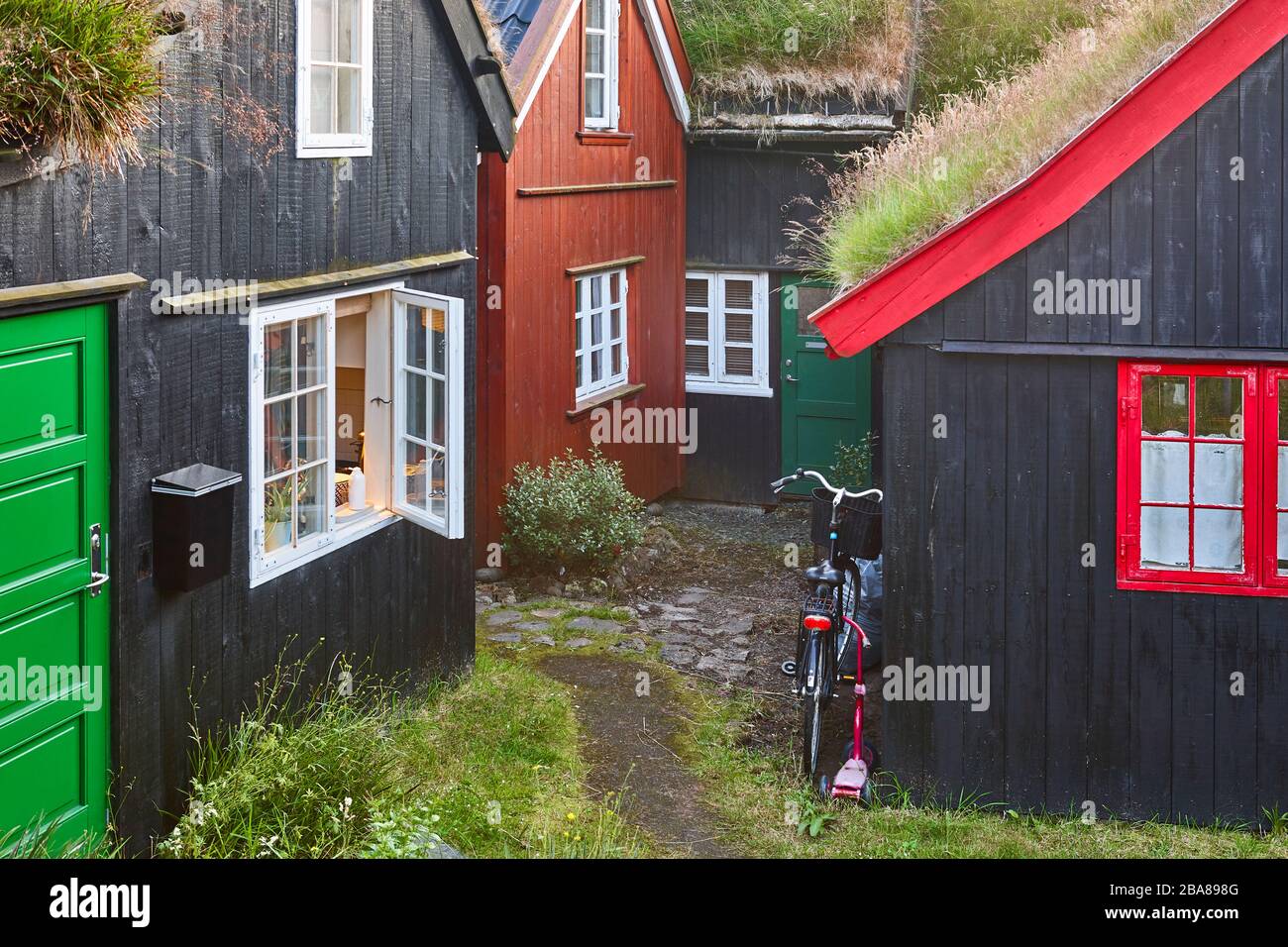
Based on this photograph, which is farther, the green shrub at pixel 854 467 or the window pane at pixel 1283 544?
the green shrub at pixel 854 467

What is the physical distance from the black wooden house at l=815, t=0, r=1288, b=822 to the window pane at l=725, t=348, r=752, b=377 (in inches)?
332

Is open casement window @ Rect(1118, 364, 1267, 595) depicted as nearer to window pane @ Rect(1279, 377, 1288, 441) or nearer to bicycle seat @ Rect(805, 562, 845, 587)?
window pane @ Rect(1279, 377, 1288, 441)

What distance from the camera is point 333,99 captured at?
7719 millimetres

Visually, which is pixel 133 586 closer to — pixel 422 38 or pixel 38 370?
pixel 38 370

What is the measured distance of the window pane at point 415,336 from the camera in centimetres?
835

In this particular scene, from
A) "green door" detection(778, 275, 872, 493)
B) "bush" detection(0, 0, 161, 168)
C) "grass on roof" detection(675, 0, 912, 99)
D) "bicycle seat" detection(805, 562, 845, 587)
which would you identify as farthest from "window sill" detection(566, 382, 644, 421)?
"bush" detection(0, 0, 161, 168)

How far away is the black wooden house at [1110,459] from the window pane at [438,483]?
Result: 2348mm

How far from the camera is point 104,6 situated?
5234 millimetres

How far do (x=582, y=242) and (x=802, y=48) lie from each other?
3.34 metres

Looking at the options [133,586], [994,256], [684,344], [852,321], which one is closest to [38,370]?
[133,586]

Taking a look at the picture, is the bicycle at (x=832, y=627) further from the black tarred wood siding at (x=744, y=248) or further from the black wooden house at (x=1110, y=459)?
the black tarred wood siding at (x=744, y=248)

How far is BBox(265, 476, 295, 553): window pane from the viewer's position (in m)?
7.25

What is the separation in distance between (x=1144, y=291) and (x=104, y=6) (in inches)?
183

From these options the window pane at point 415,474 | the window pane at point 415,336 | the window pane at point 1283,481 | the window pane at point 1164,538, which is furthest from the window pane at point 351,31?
the window pane at point 1283,481
